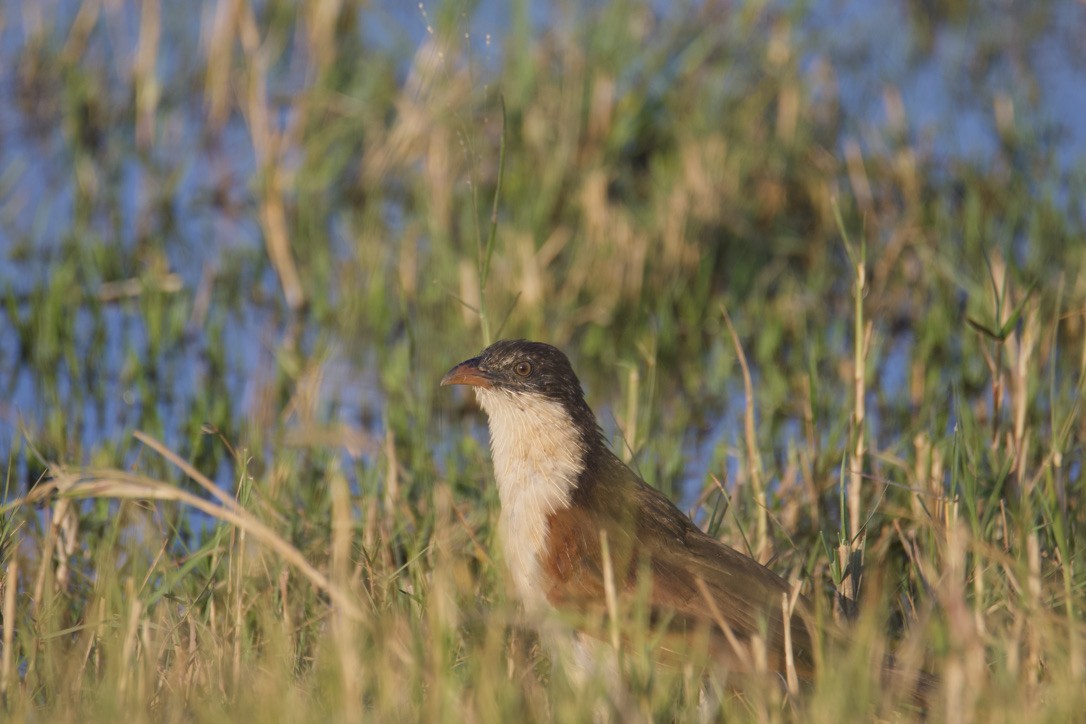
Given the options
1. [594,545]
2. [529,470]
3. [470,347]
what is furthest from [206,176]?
[594,545]

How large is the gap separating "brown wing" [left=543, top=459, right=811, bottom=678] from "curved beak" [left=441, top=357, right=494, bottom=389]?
2.19 ft

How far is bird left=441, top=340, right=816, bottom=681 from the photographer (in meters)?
4.38

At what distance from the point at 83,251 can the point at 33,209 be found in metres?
0.91

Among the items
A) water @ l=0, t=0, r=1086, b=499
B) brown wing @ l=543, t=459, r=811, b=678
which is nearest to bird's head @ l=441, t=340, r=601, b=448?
brown wing @ l=543, t=459, r=811, b=678

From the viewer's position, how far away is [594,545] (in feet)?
15.5

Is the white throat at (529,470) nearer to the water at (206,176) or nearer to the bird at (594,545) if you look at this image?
the bird at (594,545)

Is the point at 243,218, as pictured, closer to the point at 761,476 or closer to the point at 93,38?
the point at 93,38

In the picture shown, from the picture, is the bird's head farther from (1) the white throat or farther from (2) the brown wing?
(2) the brown wing

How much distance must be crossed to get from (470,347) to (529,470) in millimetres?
2758

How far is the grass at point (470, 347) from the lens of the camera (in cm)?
409

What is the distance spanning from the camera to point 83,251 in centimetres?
850

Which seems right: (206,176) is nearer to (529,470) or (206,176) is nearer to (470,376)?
(470,376)

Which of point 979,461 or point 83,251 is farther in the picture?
point 83,251

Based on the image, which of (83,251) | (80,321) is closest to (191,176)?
(83,251)
